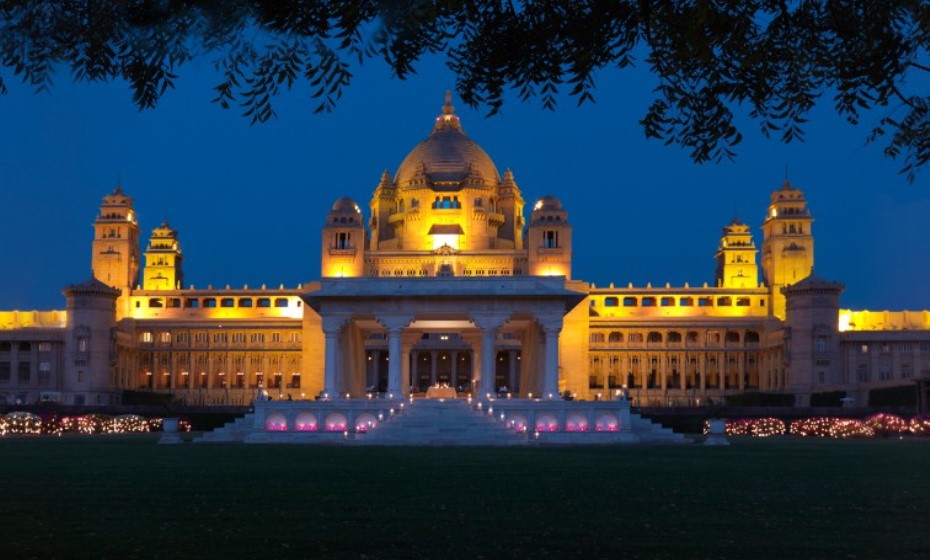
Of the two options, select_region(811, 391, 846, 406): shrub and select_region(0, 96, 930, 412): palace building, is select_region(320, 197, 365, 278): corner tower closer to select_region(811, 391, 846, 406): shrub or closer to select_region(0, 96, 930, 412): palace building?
select_region(0, 96, 930, 412): palace building

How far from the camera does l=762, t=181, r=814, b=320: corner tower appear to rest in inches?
4830

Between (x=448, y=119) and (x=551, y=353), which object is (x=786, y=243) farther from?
(x=551, y=353)

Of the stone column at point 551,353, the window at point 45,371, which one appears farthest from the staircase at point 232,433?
the window at point 45,371

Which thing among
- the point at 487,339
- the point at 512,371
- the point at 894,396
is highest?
the point at 487,339

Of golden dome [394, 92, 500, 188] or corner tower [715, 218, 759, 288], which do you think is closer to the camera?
golden dome [394, 92, 500, 188]

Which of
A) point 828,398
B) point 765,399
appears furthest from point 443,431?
point 765,399

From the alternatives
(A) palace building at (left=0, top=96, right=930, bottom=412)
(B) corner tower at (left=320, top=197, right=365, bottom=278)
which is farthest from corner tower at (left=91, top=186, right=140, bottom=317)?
(B) corner tower at (left=320, top=197, right=365, bottom=278)

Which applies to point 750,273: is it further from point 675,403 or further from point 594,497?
point 594,497

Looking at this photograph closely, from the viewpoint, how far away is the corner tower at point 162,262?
13875 cm

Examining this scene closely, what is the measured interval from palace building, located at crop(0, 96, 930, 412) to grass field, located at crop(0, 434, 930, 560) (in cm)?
7593

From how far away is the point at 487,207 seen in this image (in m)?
128

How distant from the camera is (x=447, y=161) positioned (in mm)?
129375

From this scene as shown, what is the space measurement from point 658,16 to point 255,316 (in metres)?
119

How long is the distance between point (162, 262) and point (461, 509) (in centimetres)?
12625
